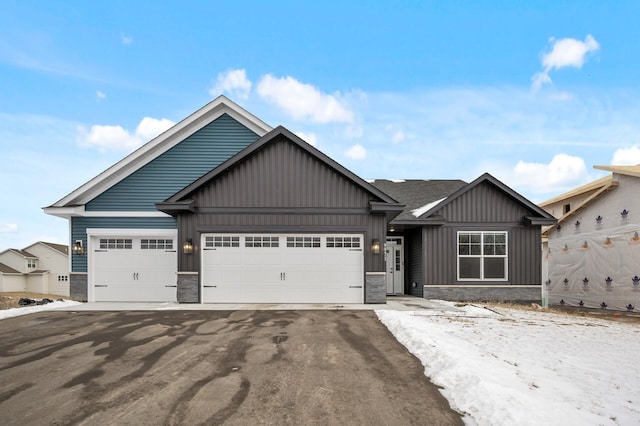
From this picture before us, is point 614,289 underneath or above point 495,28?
underneath

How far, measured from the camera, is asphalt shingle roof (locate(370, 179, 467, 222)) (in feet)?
58.2

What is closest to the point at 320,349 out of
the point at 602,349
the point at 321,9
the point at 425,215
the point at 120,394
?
the point at 120,394

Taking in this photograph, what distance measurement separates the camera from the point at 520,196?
1522 centimetres

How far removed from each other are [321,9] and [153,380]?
15.6 m

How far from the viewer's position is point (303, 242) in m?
13.5

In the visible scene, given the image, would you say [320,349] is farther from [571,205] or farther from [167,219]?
[571,205]

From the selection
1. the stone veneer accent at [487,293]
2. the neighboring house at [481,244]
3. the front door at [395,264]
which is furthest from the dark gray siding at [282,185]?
the front door at [395,264]

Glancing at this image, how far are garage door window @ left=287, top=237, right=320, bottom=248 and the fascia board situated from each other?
192 inches

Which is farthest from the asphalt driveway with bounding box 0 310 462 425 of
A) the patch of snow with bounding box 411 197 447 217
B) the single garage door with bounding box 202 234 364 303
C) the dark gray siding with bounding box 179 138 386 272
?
the patch of snow with bounding box 411 197 447 217

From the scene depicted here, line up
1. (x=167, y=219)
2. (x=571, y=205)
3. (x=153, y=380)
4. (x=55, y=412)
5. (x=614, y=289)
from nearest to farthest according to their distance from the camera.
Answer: (x=55, y=412), (x=153, y=380), (x=167, y=219), (x=614, y=289), (x=571, y=205)

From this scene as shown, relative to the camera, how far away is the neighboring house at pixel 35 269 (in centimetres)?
4609

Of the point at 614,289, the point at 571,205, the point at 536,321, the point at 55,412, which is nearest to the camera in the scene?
the point at 55,412

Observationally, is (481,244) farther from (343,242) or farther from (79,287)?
(79,287)

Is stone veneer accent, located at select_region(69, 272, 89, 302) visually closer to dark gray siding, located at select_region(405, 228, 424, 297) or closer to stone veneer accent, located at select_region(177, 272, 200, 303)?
stone veneer accent, located at select_region(177, 272, 200, 303)
